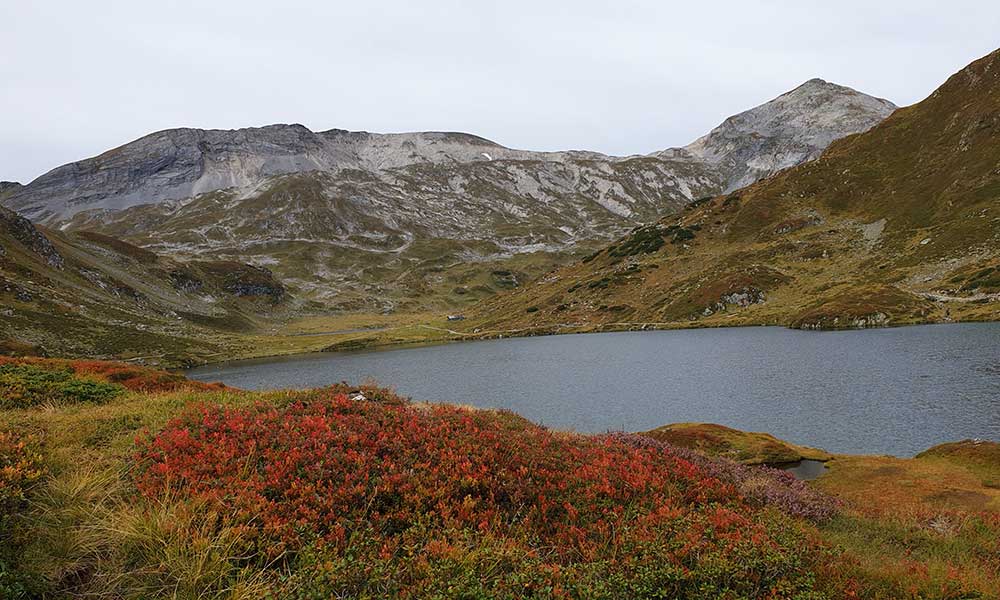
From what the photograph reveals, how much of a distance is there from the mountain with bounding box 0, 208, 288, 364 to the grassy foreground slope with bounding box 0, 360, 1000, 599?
286 ft

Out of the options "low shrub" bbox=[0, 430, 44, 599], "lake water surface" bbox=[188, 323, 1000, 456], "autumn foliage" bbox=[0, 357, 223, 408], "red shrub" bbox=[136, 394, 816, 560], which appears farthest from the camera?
"lake water surface" bbox=[188, 323, 1000, 456]

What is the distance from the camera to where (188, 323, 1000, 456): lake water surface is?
113 ft

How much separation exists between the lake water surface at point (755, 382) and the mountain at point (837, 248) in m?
15.9

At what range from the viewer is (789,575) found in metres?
7.84

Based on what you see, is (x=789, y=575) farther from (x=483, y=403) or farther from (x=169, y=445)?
(x=483, y=403)

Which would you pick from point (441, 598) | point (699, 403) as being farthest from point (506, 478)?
point (699, 403)

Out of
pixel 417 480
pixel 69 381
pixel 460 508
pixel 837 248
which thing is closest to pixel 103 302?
pixel 69 381

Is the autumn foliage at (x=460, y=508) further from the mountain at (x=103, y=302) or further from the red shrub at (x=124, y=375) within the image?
the mountain at (x=103, y=302)

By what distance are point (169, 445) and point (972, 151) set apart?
→ 176 m

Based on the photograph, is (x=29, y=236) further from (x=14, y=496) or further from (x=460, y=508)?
(x=460, y=508)

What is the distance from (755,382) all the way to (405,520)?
167 feet

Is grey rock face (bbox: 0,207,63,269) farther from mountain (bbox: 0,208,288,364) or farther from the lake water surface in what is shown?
the lake water surface

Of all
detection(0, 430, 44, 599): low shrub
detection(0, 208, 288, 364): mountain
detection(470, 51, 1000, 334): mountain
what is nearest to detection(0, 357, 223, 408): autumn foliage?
detection(0, 430, 44, 599): low shrub

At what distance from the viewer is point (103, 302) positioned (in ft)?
431
